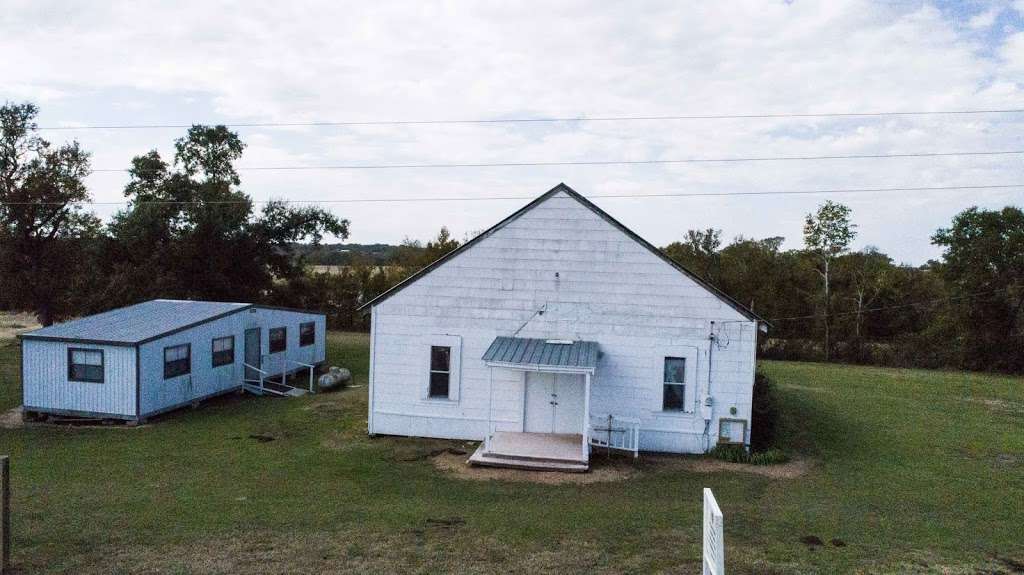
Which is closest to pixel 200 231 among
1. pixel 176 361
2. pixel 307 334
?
pixel 307 334

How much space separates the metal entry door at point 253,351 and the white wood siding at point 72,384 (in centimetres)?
533

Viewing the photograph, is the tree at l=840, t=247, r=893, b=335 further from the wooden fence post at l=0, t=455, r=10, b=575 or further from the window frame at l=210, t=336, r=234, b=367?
the wooden fence post at l=0, t=455, r=10, b=575

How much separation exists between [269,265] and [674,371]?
29220 mm

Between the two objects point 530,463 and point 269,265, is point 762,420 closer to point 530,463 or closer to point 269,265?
point 530,463

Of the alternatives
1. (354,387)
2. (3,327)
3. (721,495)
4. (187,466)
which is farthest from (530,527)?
(3,327)

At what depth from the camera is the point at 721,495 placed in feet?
42.5

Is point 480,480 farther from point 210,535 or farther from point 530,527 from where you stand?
point 210,535

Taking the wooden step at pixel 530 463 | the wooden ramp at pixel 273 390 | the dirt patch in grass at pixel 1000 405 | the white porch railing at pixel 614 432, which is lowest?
the wooden ramp at pixel 273 390

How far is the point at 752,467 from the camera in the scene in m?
15.2

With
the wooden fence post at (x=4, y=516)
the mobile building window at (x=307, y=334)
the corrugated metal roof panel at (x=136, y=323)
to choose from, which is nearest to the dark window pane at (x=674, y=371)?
the wooden fence post at (x=4, y=516)

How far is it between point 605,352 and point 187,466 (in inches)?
367

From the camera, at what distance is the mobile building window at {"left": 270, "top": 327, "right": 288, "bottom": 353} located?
82.9 ft

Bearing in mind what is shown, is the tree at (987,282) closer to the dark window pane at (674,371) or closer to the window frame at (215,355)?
the dark window pane at (674,371)

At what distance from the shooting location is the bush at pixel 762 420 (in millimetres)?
16766
